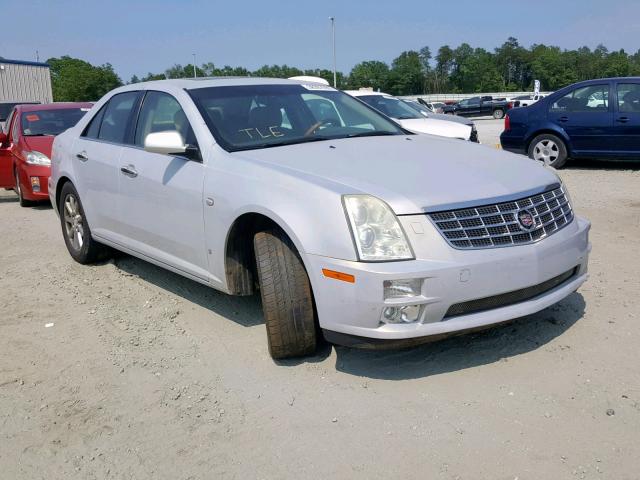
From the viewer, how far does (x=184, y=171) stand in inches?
171

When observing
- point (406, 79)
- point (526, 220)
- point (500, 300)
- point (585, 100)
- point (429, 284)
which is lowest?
point (500, 300)

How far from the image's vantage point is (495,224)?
343 cm

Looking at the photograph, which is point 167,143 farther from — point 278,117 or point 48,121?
point 48,121

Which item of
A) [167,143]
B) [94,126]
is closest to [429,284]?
[167,143]

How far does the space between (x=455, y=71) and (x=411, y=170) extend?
12249 centimetres

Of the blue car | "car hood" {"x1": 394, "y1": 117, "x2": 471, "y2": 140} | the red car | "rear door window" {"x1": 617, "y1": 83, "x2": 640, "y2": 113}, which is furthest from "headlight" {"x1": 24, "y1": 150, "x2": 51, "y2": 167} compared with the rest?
"rear door window" {"x1": 617, "y1": 83, "x2": 640, "y2": 113}

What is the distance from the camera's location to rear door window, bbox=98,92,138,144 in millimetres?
5293

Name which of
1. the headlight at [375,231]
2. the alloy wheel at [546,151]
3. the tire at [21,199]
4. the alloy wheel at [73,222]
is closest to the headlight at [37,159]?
the tire at [21,199]

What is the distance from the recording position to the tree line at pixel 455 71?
94.1 meters

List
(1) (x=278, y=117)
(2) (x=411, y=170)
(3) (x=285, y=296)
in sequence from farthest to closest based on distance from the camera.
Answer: (1) (x=278, y=117)
(2) (x=411, y=170)
(3) (x=285, y=296)

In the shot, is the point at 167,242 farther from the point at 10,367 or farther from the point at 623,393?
the point at 623,393

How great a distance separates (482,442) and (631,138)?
8.96 m

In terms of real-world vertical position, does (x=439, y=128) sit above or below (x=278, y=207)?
above

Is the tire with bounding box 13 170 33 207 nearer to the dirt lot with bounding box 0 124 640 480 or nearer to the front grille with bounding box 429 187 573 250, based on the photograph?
the dirt lot with bounding box 0 124 640 480
